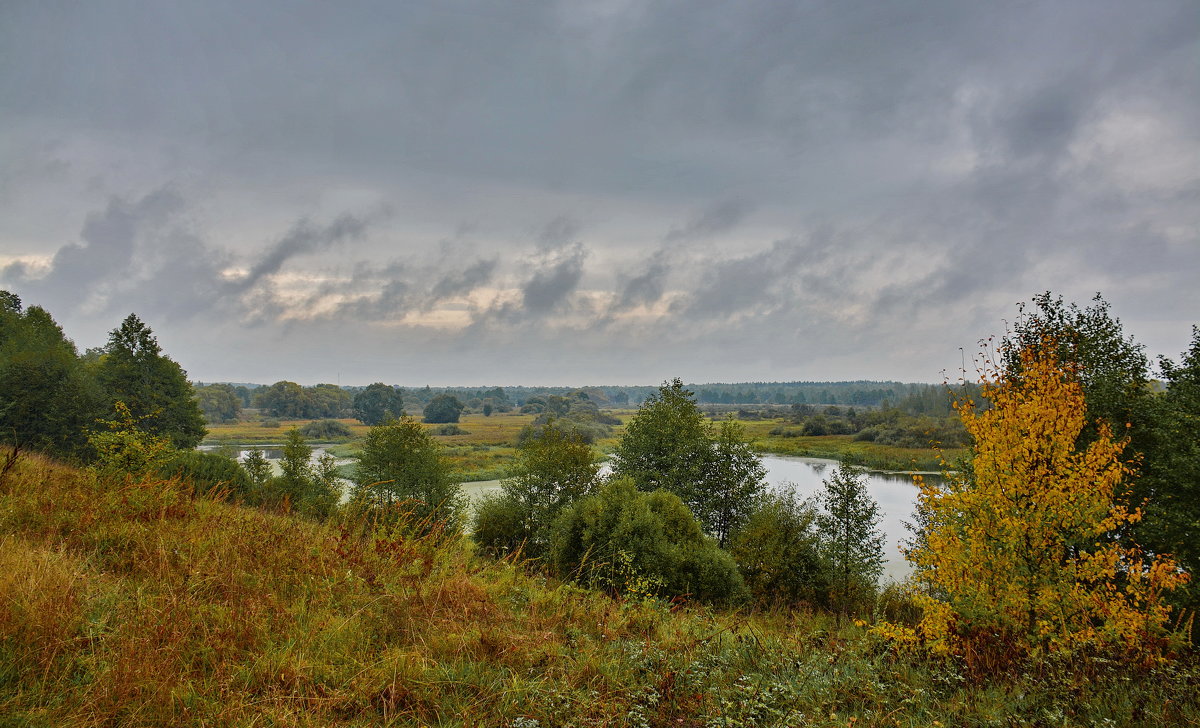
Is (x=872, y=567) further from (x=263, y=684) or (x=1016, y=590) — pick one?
(x=263, y=684)

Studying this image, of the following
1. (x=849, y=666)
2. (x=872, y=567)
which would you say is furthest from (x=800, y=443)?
(x=849, y=666)

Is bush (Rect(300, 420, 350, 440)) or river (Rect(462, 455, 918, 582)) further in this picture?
bush (Rect(300, 420, 350, 440))

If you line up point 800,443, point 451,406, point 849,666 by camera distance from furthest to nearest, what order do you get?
point 451,406, point 800,443, point 849,666

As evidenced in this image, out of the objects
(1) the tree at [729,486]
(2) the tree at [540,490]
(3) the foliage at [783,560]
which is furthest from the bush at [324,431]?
(3) the foliage at [783,560]

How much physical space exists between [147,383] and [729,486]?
40088 millimetres

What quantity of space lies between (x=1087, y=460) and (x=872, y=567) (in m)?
13.7

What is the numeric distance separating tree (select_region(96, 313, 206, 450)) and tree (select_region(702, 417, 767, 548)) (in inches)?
1382

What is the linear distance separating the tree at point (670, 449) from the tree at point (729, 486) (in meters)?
0.46

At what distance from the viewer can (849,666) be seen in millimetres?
4973

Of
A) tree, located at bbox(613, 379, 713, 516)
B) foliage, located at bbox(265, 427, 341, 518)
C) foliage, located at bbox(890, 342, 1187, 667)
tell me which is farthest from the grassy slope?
foliage, located at bbox(265, 427, 341, 518)

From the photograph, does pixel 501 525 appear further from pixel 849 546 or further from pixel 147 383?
pixel 147 383

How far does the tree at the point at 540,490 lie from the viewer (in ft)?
83.0

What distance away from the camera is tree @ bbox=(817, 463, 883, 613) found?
879 inches

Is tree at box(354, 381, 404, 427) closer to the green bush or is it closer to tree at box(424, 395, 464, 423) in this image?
tree at box(424, 395, 464, 423)
